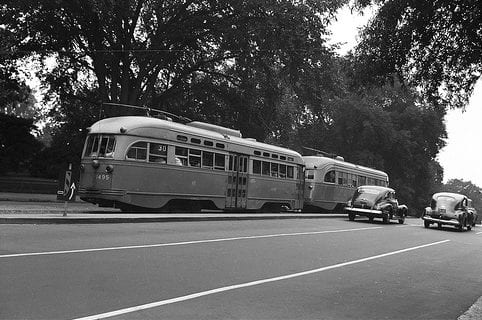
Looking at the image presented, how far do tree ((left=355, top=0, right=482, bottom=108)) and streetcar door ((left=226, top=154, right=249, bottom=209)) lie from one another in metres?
13.0

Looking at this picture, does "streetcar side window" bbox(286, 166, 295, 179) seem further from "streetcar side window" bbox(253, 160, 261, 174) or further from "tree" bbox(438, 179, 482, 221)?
"tree" bbox(438, 179, 482, 221)

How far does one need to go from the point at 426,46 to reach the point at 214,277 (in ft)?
20.0

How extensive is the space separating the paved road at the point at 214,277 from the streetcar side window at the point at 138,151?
188 inches

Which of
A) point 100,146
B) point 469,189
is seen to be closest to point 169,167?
point 100,146

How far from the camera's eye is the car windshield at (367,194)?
26203mm

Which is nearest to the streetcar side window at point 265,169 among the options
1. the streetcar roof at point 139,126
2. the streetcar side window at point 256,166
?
the streetcar side window at point 256,166

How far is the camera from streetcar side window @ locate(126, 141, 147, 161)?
18922mm

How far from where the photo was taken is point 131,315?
5762mm

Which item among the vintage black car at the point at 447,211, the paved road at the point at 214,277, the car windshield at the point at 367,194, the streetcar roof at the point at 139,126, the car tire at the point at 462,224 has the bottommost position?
the paved road at the point at 214,277

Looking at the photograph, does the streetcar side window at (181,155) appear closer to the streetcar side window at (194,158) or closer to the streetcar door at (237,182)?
the streetcar side window at (194,158)

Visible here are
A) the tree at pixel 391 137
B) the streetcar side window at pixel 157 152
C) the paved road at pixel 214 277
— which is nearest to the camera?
the paved road at pixel 214 277

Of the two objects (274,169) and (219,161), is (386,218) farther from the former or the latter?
(219,161)

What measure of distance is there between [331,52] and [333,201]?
966cm

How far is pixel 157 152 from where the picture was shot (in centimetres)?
1973
